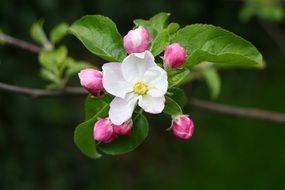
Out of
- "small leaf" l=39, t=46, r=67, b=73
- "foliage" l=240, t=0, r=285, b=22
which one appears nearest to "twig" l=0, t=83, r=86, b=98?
"small leaf" l=39, t=46, r=67, b=73

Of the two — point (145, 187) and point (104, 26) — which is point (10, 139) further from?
point (104, 26)

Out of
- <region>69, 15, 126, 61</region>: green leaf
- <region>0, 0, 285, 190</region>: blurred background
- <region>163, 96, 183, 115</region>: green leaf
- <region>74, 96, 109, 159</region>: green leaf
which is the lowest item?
<region>0, 0, 285, 190</region>: blurred background

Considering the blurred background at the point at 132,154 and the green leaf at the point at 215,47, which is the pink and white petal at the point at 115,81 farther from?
the blurred background at the point at 132,154

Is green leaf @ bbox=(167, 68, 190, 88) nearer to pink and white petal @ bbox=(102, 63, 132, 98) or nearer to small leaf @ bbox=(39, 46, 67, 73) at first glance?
pink and white petal @ bbox=(102, 63, 132, 98)

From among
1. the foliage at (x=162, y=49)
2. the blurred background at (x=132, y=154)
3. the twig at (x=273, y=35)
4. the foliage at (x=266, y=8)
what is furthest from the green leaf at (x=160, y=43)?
the twig at (x=273, y=35)

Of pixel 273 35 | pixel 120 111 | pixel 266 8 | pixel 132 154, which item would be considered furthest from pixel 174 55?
pixel 132 154

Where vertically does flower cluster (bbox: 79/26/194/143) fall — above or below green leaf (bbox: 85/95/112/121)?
above

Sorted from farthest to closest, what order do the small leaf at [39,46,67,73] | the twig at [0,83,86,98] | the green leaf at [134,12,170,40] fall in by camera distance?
the small leaf at [39,46,67,73] < the twig at [0,83,86,98] < the green leaf at [134,12,170,40]
